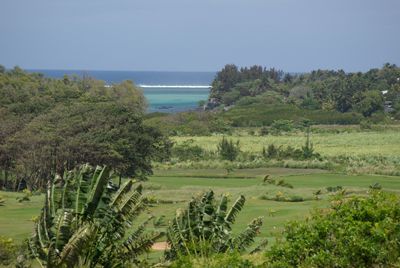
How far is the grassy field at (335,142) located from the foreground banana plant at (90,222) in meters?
58.3

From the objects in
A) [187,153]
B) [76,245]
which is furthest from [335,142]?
[76,245]

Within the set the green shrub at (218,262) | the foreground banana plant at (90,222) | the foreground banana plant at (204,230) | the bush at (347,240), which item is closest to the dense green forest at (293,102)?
the foreground banana plant at (204,230)

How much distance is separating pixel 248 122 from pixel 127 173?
219 feet

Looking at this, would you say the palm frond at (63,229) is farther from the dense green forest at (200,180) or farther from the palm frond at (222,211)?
the palm frond at (222,211)

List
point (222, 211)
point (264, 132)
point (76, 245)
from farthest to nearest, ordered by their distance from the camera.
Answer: point (264, 132) < point (222, 211) < point (76, 245)

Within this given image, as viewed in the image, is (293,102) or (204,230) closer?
(204,230)

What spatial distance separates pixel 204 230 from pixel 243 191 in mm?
24802

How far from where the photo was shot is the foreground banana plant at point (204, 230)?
60.8 ft

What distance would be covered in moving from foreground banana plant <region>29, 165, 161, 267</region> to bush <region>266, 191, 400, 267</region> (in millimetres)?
4223

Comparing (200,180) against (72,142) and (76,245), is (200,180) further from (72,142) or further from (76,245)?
(76,245)

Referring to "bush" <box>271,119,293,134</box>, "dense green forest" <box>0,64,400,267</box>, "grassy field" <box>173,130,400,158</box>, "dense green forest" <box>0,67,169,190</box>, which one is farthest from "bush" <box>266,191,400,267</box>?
"bush" <box>271,119,293,134</box>

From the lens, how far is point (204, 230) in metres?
18.6

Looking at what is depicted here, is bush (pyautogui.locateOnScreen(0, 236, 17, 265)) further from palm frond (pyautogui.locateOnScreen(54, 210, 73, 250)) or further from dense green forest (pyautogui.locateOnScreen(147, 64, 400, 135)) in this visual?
dense green forest (pyautogui.locateOnScreen(147, 64, 400, 135))

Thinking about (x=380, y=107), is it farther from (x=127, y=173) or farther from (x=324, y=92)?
(x=127, y=173)
